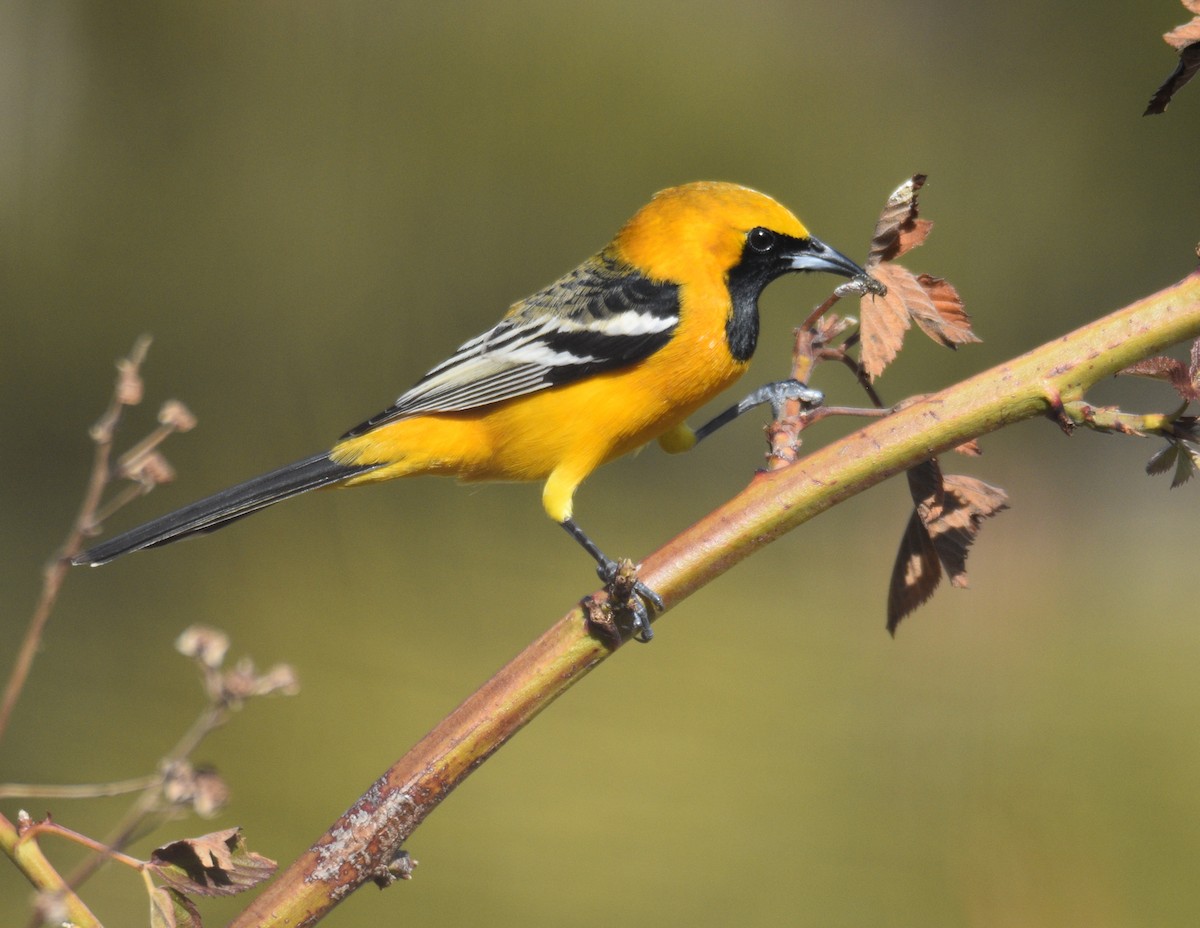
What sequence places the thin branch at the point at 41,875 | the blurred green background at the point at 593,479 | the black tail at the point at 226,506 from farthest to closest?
the blurred green background at the point at 593,479
the black tail at the point at 226,506
the thin branch at the point at 41,875

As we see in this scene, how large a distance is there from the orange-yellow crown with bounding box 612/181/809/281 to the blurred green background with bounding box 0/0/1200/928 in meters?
1.03

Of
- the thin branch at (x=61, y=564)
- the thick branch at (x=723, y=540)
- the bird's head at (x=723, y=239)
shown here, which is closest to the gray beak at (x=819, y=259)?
the bird's head at (x=723, y=239)

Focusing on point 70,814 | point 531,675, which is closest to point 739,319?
point 531,675

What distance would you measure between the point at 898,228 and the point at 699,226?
663mm

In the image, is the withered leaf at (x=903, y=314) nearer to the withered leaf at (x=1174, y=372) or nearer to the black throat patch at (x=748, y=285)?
the withered leaf at (x=1174, y=372)

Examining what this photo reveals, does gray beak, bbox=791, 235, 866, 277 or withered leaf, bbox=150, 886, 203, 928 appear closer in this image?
withered leaf, bbox=150, 886, 203, 928

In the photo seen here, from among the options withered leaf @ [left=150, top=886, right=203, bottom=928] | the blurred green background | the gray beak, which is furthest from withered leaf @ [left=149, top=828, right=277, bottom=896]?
the blurred green background

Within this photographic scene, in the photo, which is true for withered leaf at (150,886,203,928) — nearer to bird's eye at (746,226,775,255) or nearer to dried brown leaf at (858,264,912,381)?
dried brown leaf at (858,264,912,381)

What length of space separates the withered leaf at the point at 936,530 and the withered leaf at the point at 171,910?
1.22ft

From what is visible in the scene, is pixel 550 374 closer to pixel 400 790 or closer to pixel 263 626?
pixel 400 790

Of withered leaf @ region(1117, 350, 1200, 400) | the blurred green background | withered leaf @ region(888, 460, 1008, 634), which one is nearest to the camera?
withered leaf @ region(1117, 350, 1200, 400)

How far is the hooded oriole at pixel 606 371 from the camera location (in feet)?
3.82

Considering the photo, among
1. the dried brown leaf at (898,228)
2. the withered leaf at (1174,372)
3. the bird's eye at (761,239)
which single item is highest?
the bird's eye at (761,239)

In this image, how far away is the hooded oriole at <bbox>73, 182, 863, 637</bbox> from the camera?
3.82 ft
